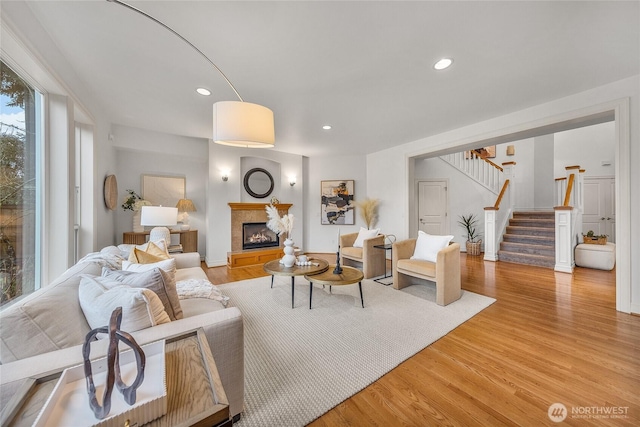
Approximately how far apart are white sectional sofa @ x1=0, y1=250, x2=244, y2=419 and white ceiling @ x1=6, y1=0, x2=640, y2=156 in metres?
1.97

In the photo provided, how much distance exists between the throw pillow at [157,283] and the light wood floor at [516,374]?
106cm

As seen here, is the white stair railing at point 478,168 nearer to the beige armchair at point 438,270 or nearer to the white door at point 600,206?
the white door at point 600,206

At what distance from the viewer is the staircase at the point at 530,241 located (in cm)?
463

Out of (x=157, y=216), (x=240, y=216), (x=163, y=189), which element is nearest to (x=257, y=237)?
(x=240, y=216)

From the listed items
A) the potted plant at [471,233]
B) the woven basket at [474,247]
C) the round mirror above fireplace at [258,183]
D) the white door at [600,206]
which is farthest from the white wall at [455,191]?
the round mirror above fireplace at [258,183]

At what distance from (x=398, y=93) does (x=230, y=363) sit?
10.4 feet

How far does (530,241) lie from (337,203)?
14.3 feet

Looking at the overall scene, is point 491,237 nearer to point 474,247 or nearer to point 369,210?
point 474,247

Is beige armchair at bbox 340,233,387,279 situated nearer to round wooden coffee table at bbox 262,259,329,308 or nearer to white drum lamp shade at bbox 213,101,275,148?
round wooden coffee table at bbox 262,259,329,308

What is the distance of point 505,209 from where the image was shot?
5.90 meters

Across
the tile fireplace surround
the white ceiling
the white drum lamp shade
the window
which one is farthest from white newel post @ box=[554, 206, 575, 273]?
the window

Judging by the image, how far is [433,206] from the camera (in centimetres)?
613

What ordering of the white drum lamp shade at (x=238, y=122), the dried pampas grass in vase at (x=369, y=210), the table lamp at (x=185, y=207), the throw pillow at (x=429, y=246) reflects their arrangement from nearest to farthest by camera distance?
the white drum lamp shade at (x=238, y=122) < the throw pillow at (x=429, y=246) < the table lamp at (x=185, y=207) < the dried pampas grass in vase at (x=369, y=210)

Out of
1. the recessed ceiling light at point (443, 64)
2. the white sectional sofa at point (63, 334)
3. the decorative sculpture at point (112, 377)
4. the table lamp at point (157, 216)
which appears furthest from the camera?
the table lamp at point (157, 216)
